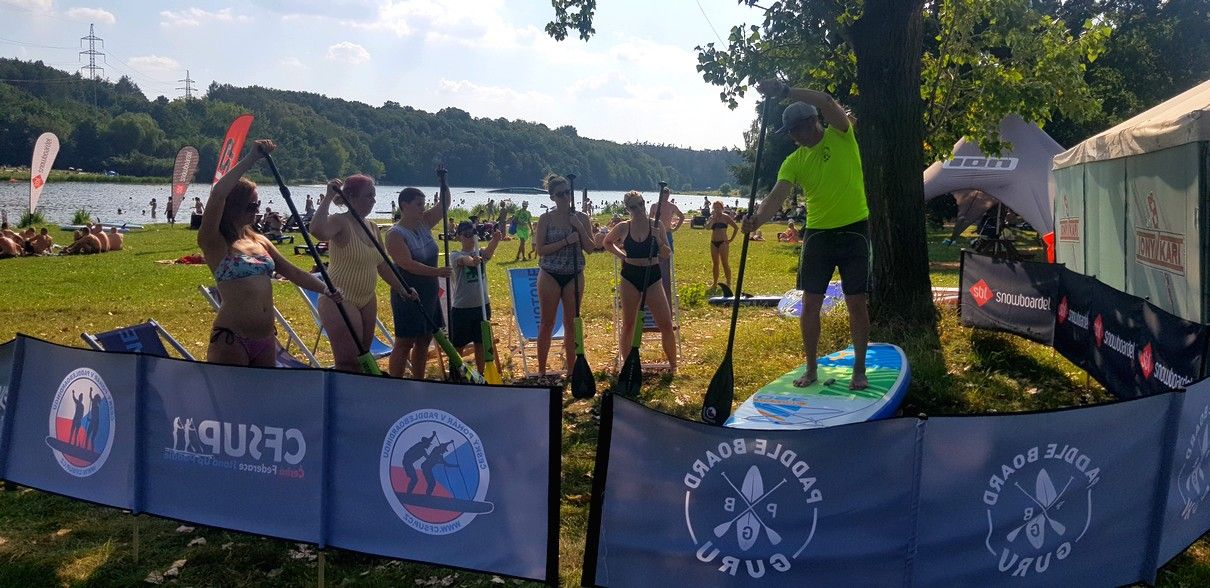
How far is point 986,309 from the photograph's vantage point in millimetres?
8961

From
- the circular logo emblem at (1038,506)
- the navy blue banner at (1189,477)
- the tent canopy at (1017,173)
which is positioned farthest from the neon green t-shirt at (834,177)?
the tent canopy at (1017,173)

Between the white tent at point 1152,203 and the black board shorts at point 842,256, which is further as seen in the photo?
the white tent at point 1152,203

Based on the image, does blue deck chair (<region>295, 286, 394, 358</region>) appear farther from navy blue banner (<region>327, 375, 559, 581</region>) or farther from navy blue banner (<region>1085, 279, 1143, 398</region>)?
navy blue banner (<region>1085, 279, 1143, 398</region>)

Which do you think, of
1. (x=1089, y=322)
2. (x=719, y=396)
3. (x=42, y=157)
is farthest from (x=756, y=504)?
(x=42, y=157)

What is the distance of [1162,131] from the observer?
23.2ft

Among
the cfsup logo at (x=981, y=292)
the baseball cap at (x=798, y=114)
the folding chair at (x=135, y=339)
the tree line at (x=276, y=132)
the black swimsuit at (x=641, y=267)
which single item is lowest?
the folding chair at (x=135, y=339)

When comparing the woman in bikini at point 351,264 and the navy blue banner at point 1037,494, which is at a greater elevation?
the woman in bikini at point 351,264

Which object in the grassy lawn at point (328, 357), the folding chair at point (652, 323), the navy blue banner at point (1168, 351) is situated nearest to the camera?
the grassy lawn at point (328, 357)

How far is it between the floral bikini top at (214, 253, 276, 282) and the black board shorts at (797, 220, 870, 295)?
11.4 feet

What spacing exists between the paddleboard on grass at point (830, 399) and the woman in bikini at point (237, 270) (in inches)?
108

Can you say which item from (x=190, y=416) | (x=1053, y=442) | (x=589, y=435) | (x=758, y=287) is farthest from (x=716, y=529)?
(x=758, y=287)

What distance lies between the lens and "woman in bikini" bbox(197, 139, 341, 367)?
435 cm

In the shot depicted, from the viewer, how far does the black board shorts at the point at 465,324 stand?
7207 mm

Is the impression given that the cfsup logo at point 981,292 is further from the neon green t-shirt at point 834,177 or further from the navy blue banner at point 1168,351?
the neon green t-shirt at point 834,177
